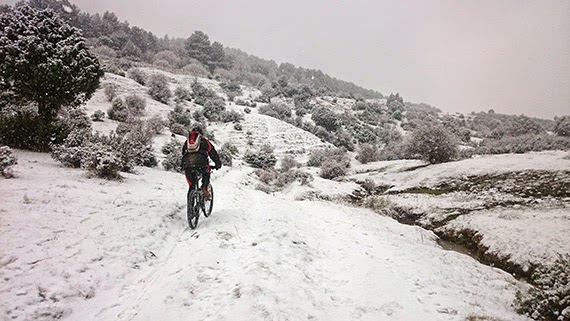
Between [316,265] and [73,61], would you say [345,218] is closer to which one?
[316,265]

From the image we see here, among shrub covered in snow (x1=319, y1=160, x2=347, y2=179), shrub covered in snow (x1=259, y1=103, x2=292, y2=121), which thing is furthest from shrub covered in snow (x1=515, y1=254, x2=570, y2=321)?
shrub covered in snow (x1=259, y1=103, x2=292, y2=121)

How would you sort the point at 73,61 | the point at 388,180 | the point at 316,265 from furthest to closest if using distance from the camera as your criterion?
the point at 388,180
the point at 73,61
the point at 316,265

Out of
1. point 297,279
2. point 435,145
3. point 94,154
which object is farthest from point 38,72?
point 435,145

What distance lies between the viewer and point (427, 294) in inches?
209

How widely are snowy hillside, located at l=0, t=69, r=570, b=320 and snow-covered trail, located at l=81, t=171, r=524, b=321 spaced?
0.03 metres

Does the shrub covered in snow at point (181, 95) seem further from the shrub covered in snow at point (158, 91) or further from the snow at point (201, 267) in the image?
the snow at point (201, 267)

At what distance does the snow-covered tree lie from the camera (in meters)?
11.1

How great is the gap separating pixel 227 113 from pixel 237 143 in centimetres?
744

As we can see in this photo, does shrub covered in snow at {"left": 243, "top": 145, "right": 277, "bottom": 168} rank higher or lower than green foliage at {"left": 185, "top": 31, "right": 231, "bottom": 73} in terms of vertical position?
lower

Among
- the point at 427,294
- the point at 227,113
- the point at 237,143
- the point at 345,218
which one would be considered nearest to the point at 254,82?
the point at 227,113

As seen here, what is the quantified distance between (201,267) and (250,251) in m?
1.18

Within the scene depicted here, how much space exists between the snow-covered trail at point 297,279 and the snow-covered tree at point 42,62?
9.63m

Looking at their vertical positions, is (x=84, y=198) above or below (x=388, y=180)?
below

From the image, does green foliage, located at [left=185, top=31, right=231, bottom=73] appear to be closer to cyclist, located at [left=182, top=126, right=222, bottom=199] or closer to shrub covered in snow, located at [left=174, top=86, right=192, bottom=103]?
shrub covered in snow, located at [left=174, top=86, right=192, bottom=103]
